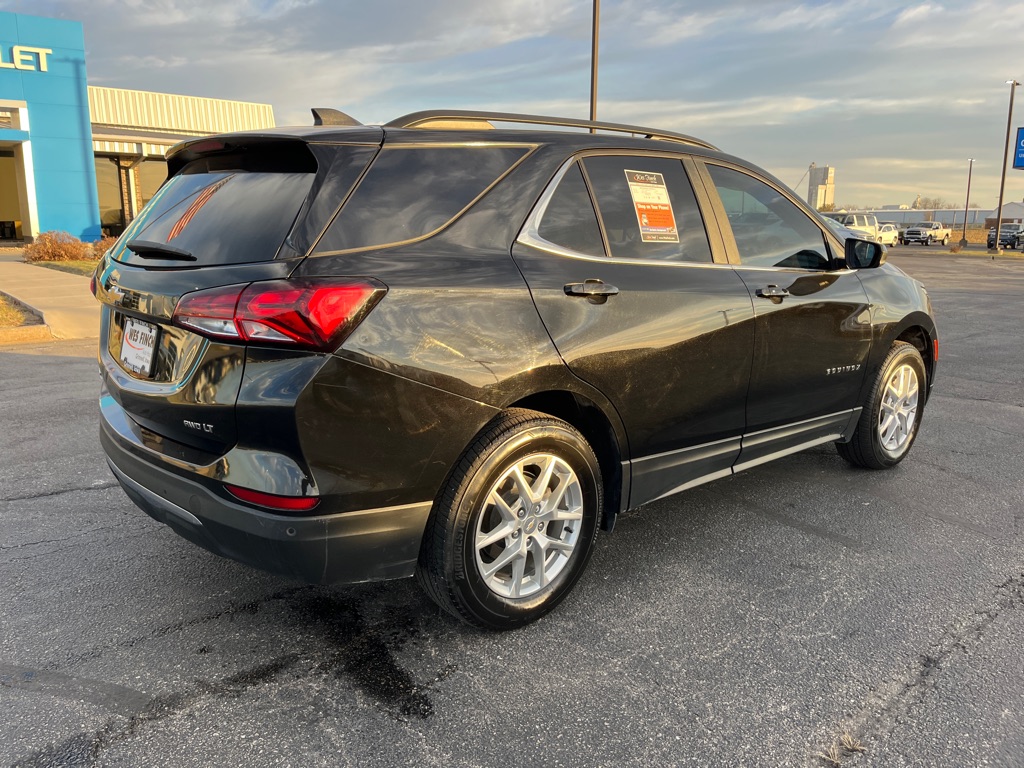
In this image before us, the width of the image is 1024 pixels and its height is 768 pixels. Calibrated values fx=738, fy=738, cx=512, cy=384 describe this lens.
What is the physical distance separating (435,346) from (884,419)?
3270 mm

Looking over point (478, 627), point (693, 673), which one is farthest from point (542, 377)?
point (693, 673)

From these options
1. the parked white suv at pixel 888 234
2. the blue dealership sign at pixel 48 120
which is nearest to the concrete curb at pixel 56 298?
the blue dealership sign at pixel 48 120

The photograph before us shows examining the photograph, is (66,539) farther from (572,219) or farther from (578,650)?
(572,219)

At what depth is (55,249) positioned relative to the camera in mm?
20656

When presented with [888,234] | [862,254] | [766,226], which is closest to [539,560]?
[766,226]

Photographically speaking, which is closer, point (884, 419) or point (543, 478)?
point (543, 478)

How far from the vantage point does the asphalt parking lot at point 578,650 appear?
219cm

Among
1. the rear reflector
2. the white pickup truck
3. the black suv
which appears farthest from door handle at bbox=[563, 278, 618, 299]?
the white pickup truck

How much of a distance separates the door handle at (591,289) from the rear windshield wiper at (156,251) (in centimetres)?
133

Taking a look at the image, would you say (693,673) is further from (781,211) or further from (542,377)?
(781,211)

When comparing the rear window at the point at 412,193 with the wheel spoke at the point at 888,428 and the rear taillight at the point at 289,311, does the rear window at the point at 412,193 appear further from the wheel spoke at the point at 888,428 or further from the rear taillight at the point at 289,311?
the wheel spoke at the point at 888,428

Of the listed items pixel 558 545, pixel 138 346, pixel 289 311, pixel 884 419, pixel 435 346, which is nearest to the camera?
A: pixel 289 311

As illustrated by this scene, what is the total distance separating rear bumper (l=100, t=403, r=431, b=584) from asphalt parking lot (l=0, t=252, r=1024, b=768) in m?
0.41

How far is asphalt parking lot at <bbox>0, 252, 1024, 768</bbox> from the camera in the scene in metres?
2.19
